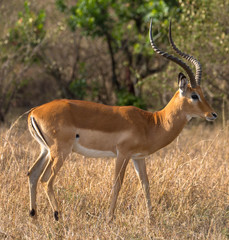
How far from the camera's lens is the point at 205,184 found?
5.29 metres

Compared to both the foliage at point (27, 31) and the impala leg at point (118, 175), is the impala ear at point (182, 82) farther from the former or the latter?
the foliage at point (27, 31)

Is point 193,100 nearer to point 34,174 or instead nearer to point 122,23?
point 34,174

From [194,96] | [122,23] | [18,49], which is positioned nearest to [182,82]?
[194,96]

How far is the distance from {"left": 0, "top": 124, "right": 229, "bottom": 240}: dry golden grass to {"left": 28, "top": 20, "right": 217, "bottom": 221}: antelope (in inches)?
7.5

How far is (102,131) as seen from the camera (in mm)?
4488

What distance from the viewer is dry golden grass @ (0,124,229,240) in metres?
4.14

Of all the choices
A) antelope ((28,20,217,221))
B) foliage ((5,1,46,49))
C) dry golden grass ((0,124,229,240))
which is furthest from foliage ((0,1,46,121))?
antelope ((28,20,217,221))

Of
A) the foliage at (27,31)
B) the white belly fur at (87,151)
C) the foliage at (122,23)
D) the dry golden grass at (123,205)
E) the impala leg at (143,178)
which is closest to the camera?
the dry golden grass at (123,205)

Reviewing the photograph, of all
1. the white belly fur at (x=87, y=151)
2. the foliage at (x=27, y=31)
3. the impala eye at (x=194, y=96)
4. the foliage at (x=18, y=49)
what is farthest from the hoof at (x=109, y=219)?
the foliage at (x=27, y=31)

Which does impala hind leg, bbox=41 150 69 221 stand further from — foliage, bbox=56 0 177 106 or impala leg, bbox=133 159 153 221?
foliage, bbox=56 0 177 106

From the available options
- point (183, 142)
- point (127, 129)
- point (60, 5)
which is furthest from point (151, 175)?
point (60, 5)

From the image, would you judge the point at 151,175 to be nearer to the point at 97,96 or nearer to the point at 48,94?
the point at 97,96

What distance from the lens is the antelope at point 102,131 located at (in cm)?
438

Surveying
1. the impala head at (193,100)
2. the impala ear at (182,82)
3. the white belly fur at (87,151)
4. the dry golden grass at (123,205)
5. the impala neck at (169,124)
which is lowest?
the dry golden grass at (123,205)
